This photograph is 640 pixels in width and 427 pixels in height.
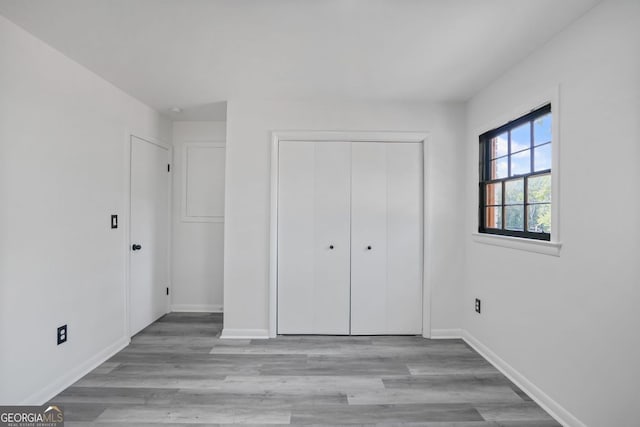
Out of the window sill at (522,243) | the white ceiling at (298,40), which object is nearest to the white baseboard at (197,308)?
the white ceiling at (298,40)

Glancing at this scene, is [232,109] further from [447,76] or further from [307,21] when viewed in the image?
[447,76]

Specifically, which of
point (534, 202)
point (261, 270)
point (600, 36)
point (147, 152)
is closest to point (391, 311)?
point (261, 270)

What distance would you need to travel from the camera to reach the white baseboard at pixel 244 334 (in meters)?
3.16

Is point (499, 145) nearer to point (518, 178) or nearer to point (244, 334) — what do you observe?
point (518, 178)

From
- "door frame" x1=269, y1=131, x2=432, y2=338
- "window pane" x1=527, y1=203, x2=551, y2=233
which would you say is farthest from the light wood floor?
"window pane" x1=527, y1=203, x2=551, y2=233

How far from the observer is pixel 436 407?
2.05 m

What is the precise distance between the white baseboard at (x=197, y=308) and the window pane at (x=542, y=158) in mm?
3653

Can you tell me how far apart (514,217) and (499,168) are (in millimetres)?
484

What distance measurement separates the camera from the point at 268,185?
3.20 m

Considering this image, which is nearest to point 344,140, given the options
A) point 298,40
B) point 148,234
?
point 298,40

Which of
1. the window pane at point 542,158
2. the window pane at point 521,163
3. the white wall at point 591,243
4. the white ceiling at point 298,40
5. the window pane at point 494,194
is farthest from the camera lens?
the window pane at point 494,194

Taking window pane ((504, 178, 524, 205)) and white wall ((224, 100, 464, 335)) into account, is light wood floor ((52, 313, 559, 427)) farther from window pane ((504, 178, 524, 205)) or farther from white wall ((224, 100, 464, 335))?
window pane ((504, 178, 524, 205))

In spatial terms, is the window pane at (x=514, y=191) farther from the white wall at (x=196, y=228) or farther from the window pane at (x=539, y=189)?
the white wall at (x=196, y=228)

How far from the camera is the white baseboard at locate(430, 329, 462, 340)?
3.18 m
